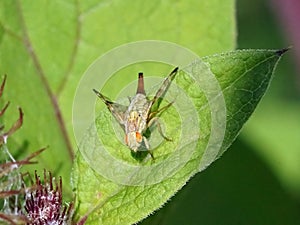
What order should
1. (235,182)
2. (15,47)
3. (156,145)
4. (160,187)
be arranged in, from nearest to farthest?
(160,187) → (156,145) → (15,47) → (235,182)

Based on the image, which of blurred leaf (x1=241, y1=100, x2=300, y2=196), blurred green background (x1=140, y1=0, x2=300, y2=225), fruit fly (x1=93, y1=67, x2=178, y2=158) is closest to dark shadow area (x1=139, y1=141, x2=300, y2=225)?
blurred green background (x1=140, y1=0, x2=300, y2=225)

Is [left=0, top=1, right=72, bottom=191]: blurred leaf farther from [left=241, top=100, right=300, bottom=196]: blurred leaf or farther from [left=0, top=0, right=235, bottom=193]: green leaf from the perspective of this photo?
[left=241, top=100, right=300, bottom=196]: blurred leaf

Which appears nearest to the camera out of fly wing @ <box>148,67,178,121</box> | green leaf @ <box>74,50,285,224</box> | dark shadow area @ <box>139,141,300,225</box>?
green leaf @ <box>74,50,285,224</box>

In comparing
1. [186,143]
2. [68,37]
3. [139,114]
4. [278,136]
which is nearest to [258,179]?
[278,136]

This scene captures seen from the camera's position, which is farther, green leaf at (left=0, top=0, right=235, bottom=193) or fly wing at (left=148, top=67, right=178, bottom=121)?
green leaf at (left=0, top=0, right=235, bottom=193)

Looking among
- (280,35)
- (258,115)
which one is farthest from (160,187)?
(280,35)

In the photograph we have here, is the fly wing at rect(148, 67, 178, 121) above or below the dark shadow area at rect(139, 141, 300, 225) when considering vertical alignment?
above

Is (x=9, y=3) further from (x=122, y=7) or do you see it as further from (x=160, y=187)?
(x=160, y=187)
